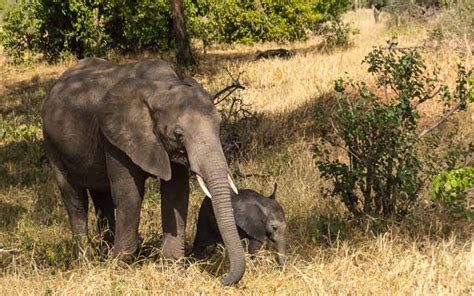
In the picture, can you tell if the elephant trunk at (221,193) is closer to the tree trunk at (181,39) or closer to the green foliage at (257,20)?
the tree trunk at (181,39)

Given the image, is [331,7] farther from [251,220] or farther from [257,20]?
[251,220]

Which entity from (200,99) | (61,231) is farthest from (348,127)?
(61,231)

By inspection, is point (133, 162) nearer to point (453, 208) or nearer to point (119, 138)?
point (119, 138)

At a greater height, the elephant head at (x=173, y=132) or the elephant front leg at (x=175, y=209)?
the elephant head at (x=173, y=132)

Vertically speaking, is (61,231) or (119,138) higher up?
(119,138)

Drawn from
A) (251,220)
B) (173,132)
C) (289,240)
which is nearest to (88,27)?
(289,240)

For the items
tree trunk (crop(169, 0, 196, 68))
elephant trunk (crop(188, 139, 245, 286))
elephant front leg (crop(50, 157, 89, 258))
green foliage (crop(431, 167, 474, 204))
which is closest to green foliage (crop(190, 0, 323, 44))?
tree trunk (crop(169, 0, 196, 68))

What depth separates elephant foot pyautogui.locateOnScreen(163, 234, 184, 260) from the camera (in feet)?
18.3

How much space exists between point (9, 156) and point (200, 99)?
20.6 ft

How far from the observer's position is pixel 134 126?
202 inches

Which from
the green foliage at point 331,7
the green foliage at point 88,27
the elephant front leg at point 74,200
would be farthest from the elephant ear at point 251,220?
the green foliage at point 331,7

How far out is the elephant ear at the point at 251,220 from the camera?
18.9 feet

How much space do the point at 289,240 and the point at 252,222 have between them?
0.62m

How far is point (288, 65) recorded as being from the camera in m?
14.4
